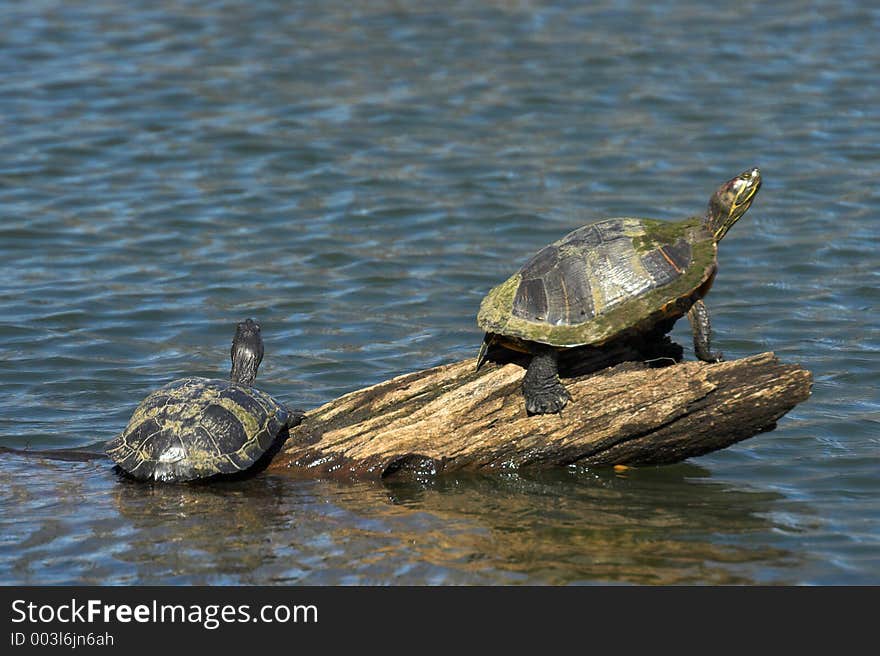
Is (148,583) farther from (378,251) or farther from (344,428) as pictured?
(378,251)

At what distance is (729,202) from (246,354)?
10.9 ft

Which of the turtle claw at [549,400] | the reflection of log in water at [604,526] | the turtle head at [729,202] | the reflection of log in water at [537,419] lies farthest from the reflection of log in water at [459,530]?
the turtle head at [729,202]

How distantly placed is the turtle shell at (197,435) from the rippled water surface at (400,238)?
9.1 inches

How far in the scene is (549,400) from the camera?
7.52m

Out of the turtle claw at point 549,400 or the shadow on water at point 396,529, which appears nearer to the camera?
the shadow on water at point 396,529

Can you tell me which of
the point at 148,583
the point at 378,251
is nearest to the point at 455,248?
the point at 378,251

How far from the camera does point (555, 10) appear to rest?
20.2 metres

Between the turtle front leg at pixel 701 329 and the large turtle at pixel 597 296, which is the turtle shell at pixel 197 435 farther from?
the turtle front leg at pixel 701 329

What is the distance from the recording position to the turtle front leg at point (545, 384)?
7492 millimetres

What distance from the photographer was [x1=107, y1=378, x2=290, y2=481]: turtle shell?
7.63 meters

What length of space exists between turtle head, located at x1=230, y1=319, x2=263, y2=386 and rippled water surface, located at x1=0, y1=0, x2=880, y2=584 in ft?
→ 3.05

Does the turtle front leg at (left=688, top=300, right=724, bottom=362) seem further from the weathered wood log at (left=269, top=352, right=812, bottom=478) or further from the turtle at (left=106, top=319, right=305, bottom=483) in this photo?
the turtle at (left=106, top=319, right=305, bottom=483)

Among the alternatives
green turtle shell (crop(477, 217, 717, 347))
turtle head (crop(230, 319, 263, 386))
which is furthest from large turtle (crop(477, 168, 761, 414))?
turtle head (crop(230, 319, 263, 386))
